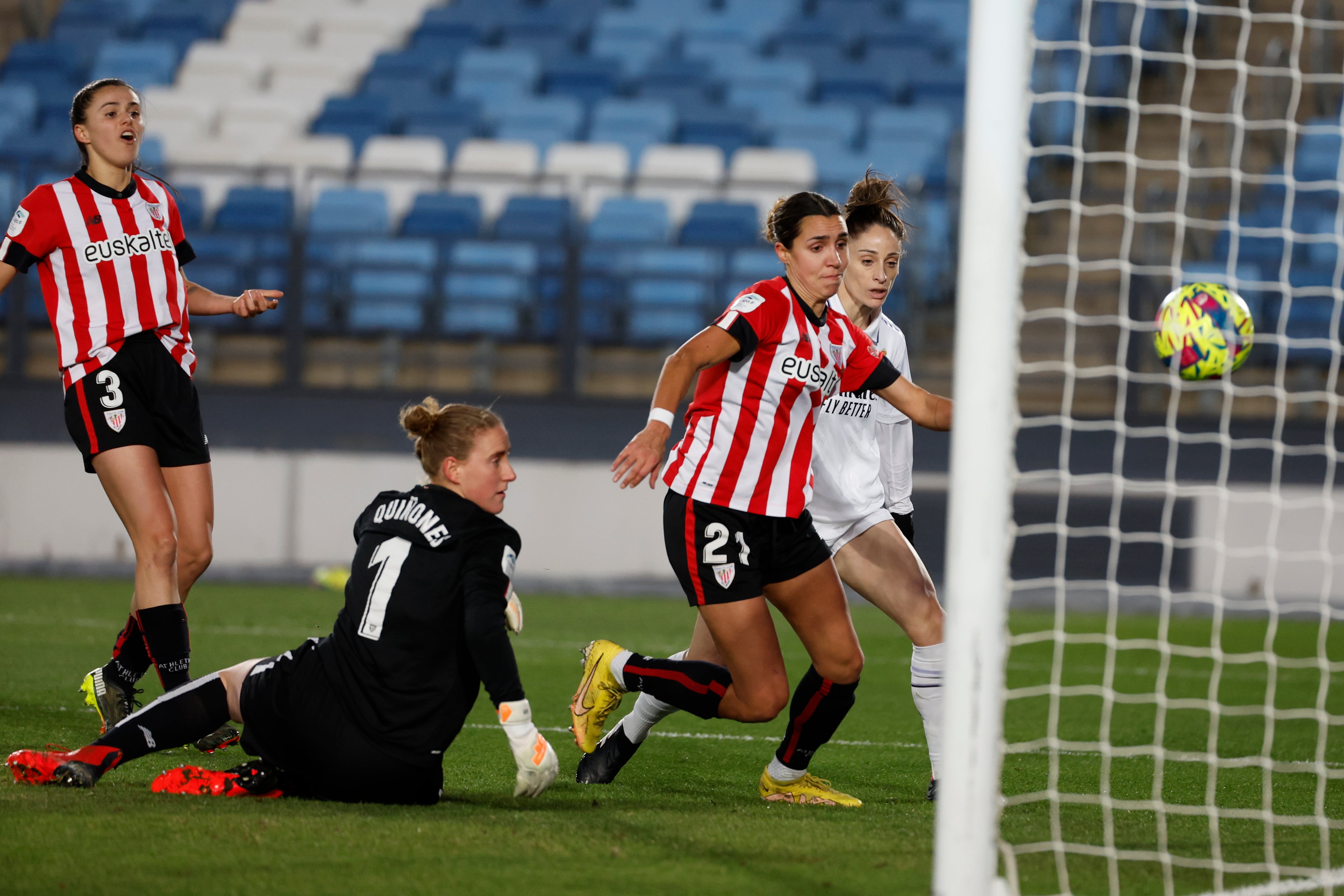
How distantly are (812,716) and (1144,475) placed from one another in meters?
6.95

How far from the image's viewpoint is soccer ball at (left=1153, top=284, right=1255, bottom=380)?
13.8ft

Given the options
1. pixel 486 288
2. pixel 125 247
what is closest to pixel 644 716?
pixel 125 247

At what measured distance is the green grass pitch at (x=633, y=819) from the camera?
2.83 m

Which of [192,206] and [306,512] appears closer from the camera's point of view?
[306,512]

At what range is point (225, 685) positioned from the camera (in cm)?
349

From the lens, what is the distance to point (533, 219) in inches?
460

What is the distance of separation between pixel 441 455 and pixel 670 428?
0.59 m

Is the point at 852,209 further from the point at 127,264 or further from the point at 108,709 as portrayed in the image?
the point at 108,709

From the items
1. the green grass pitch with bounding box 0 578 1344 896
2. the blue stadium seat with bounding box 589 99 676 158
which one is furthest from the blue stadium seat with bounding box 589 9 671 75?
the green grass pitch with bounding box 0 578 1344 896

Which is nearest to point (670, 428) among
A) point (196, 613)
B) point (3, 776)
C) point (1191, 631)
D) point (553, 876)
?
point (553, 876)

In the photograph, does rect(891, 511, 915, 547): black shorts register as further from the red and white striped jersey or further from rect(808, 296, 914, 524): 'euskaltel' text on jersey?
the red and white striped jersey

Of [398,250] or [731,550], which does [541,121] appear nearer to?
[398,250]

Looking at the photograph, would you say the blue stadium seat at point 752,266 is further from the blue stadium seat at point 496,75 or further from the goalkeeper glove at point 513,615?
the goalkeeper glove at point 513,615

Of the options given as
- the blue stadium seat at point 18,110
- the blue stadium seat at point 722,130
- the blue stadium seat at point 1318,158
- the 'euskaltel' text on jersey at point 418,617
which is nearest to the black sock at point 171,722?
the 'euskaltel' text on jersey at point 418,617
